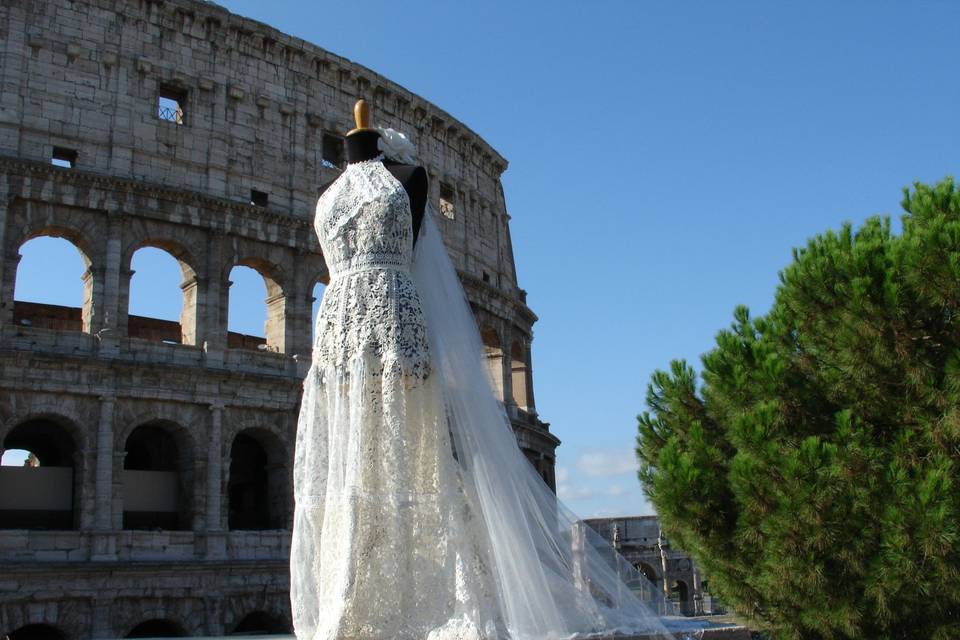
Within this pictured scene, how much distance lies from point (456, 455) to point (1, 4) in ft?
63.0

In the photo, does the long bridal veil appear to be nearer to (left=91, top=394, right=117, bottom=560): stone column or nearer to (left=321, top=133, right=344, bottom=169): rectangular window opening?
(left=91, top=394, right=117, bottom=560): stone column

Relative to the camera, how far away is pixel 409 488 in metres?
5.37

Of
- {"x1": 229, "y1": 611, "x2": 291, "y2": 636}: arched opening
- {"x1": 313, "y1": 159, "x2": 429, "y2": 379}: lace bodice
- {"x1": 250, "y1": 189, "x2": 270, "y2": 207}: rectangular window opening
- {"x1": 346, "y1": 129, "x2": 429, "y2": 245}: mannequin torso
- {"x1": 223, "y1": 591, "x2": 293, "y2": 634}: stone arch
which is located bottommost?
{"x1": 229, "y1": 611, "x2": 291, "y2": 636}: arched opening

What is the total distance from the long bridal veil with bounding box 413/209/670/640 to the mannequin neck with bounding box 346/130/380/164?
508 mm

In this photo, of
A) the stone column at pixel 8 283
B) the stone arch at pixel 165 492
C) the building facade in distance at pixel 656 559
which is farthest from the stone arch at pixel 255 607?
the building facade in distance at pixel 656 559

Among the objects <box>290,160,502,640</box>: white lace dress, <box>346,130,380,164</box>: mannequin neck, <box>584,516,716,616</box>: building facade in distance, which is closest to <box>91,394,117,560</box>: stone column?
<box>290,160,502,640</box>: white lace dress

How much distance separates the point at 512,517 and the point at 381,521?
0.72 metres

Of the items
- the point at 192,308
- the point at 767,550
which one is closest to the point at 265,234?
the point at 192,308

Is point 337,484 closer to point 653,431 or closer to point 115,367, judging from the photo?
point 653,431

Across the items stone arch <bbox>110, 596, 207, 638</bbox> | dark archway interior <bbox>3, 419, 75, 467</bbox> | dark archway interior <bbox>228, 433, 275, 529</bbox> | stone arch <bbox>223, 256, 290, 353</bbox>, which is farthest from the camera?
dark archway interior <bbox>228, 433, 275, 529</bbox>

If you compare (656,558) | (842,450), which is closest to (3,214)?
(842,450)

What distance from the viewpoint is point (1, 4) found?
2056 cm

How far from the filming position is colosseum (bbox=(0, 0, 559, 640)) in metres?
18.8

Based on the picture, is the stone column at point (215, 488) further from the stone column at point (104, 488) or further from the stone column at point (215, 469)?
the stone column at point (104, 488)
